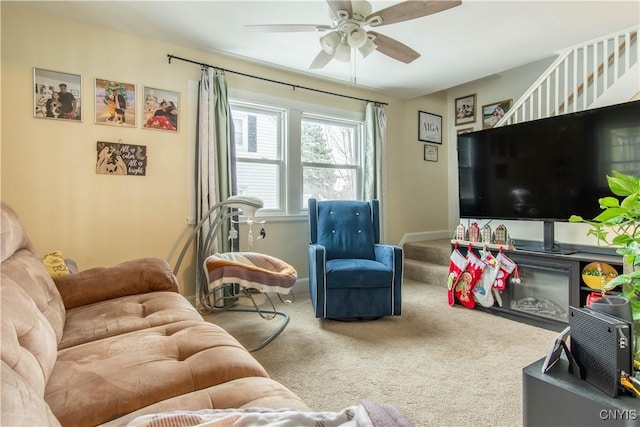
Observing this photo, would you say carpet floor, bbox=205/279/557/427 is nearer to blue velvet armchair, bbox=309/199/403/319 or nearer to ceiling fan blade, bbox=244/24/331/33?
blue velvet armchair, bbox=309/199/403/319

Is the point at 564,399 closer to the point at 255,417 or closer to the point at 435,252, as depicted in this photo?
the point at 255,417

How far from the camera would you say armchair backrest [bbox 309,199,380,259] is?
128 inches

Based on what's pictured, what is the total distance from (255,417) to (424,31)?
3.03 metres

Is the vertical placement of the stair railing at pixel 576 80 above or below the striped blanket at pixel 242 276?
above

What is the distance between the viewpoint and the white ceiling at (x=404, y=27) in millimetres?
2438

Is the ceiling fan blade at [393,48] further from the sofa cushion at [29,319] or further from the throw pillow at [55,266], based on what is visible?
the throw pillow at [55,266]

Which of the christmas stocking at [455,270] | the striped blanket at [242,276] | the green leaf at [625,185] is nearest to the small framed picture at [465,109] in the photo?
the christmas stocking at [455,270]

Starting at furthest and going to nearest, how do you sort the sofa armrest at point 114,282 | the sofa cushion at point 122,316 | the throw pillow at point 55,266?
the throw pillow at point 55,266
the sofa armrest at point 114,282
the sofa cushion at point 122,316

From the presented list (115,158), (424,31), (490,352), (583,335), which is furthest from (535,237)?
(115,158)

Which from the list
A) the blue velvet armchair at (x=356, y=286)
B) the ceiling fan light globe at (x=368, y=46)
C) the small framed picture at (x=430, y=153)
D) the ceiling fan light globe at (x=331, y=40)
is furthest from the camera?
the small framed picture at (x=430, y=153)

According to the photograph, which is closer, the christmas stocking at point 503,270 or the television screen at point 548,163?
the television screen at point 548,163

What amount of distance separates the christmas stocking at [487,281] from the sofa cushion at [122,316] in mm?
2499

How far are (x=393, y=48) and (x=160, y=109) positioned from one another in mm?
2067

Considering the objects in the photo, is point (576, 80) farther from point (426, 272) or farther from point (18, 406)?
point (18, 406)
